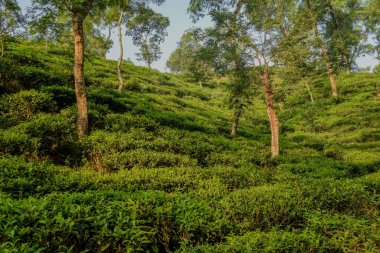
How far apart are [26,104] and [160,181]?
27.6ft

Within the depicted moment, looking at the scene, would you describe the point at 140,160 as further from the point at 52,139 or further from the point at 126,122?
the point at 126,122

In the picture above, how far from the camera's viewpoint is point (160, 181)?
29.7ft

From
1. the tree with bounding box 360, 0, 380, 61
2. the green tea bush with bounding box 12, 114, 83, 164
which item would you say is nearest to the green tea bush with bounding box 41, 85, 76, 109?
the green tea bush with bounding box 12, 114, 83, 164

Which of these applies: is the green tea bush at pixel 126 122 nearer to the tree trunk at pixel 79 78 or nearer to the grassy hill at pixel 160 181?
the grassy hill at pixel 160 181

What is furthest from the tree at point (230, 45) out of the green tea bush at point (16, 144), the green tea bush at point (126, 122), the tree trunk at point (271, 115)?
the green tea bush at point (16, 144)

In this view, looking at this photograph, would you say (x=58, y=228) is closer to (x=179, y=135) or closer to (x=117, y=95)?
(x=179, y=135)

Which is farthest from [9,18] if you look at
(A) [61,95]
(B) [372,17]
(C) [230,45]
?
(B) [372,17]

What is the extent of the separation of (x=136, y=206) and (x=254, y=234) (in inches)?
95.9

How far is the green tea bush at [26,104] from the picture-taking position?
40.9 feet

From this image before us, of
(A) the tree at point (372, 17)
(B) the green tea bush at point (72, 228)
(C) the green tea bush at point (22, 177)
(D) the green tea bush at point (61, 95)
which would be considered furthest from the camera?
(A) the tree at point (372, 17)

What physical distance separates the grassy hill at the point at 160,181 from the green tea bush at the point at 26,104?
61 mm

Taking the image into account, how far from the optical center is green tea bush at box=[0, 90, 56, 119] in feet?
40.9

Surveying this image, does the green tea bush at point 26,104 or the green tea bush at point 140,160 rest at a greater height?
the green tea bush at point 26,104

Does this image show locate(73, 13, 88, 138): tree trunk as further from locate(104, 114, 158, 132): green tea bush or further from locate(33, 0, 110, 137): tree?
locate(104, 114, 158, 132): green tea bush
